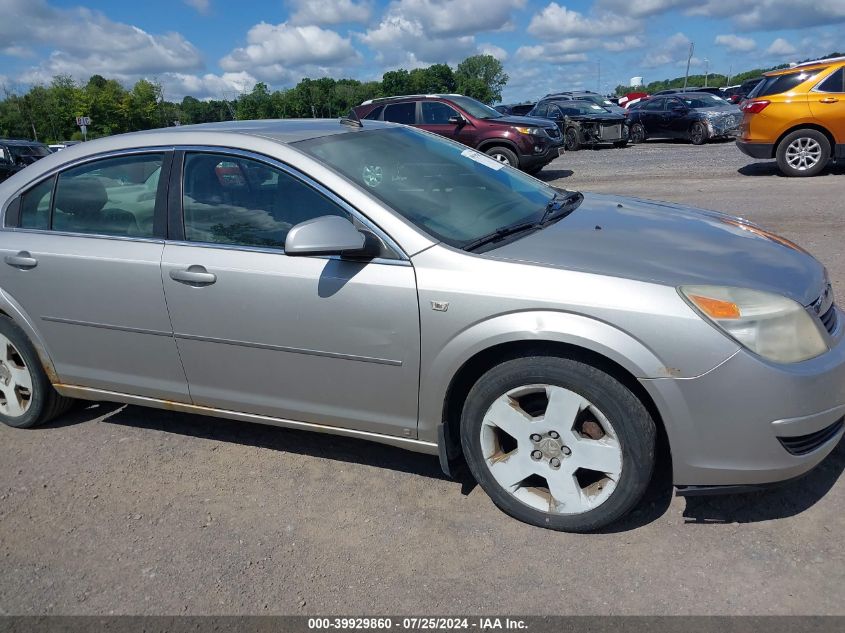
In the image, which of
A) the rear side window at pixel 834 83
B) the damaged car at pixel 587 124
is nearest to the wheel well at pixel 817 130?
the rear side window at pixel 834 83

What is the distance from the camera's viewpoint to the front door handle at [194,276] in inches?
131

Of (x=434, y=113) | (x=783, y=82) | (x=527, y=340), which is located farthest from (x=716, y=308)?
(x=434, y=113)

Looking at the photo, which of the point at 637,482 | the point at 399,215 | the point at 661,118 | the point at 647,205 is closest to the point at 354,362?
the point at 399,215

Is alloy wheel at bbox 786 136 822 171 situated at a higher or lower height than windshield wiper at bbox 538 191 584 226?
lower

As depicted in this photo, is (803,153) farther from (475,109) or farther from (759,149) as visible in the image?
(475,109)

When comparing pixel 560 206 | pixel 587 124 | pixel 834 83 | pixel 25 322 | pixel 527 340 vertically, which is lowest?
pixel 25 322

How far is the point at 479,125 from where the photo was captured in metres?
14.1

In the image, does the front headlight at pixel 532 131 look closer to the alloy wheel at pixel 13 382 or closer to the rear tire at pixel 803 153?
the rear tire at pixel 803 153

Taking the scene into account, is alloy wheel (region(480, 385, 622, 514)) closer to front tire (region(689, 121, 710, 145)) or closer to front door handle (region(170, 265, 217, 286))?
front door handle (region(170, 265, 217, 286))

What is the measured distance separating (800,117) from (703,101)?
950cm

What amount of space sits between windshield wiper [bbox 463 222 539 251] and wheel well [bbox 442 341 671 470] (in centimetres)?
46

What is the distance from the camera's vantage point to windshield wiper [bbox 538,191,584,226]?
356 cm

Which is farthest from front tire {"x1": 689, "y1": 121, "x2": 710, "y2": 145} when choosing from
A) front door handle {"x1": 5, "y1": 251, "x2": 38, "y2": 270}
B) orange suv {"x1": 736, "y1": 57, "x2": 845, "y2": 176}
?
front door handle {"x1": 5, "y1": 251, "x2": 38, "y2": 270}

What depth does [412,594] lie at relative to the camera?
2676 mm
